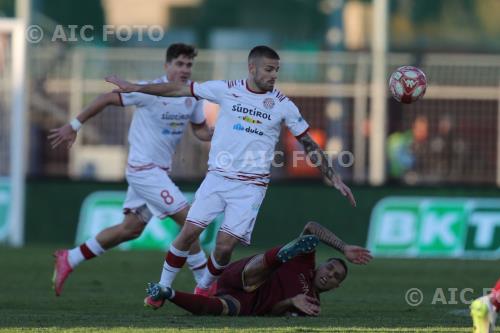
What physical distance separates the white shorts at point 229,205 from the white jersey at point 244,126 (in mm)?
82

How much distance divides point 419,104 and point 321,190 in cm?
242

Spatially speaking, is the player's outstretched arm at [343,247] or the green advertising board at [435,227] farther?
the green advertising board at [435,227]

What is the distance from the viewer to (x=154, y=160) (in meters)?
12.2

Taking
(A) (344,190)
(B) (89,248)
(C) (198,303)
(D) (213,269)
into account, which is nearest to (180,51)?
(B) (89,248)

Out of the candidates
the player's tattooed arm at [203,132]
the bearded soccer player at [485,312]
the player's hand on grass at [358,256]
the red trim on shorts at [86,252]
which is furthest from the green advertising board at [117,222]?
the bearded soccer player at [485,312]

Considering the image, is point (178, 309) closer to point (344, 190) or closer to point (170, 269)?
point (170, 269)

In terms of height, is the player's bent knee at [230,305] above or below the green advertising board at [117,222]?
above

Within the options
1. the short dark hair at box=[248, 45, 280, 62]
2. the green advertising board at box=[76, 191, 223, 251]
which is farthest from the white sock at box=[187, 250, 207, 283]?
the green advertising board at box=[76, 191, 223, 251]

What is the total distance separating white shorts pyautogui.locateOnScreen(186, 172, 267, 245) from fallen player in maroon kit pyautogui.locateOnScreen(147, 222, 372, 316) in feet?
1.54

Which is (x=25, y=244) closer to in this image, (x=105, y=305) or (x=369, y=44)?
(x=369, y=44)

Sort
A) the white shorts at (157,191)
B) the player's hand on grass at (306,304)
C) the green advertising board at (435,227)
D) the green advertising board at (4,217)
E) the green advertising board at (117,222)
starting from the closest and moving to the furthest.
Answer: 1. the player's hand on grass at (306,304)
2. the white shorts at (157,191)
3. the green advertising board at (435,227)
4. the green advertising board at (117,222)
5. the green advertising board at (4,217)

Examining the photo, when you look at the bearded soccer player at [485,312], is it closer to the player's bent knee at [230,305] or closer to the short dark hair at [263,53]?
the player's bent knee at [230,305]

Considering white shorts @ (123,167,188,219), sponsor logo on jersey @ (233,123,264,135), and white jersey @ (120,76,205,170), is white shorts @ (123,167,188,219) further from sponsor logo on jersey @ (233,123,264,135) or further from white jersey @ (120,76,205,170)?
sponsor logo on jersey @ (233,123,264,135)

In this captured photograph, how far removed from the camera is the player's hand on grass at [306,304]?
32.3ft
